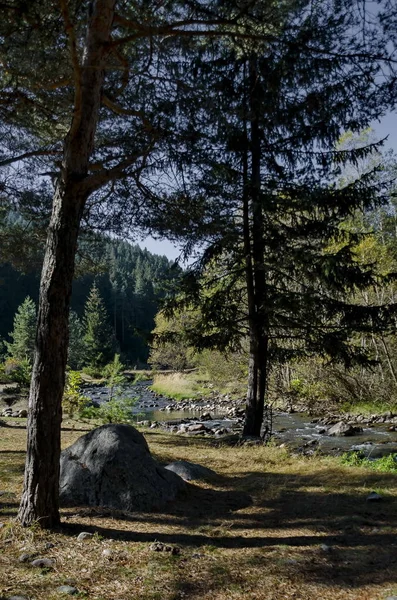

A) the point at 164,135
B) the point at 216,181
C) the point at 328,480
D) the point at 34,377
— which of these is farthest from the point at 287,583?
the point at 216,181

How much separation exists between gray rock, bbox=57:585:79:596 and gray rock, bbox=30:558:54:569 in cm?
35

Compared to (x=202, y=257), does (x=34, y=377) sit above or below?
below

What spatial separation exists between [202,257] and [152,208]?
9.61 ft

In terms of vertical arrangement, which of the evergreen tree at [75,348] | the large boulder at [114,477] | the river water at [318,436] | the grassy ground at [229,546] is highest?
the evergreen tree at [75,348]

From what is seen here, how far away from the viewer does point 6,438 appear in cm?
817

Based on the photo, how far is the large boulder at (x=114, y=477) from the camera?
441cm

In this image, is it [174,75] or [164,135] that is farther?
[174,75]

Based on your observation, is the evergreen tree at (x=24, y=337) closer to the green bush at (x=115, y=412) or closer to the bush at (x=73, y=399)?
the bush at (x=73, y=399)

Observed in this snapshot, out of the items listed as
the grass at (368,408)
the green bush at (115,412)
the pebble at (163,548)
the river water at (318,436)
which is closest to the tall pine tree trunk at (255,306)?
the river water at (318,436)

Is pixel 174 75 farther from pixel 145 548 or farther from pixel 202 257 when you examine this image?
pixel 145 548

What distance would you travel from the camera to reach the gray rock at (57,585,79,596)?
2.70 meters

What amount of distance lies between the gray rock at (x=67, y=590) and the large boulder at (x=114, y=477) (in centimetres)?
158

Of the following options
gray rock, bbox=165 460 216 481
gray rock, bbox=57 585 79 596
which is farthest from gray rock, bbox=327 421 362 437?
gray rock, bbox=57 585 79 596

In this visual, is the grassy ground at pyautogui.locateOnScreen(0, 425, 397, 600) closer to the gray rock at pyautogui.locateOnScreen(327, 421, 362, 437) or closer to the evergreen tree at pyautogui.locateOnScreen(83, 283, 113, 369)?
the gray rock at pyautogui.locateOnScreen(327, 421, 362, 437)
